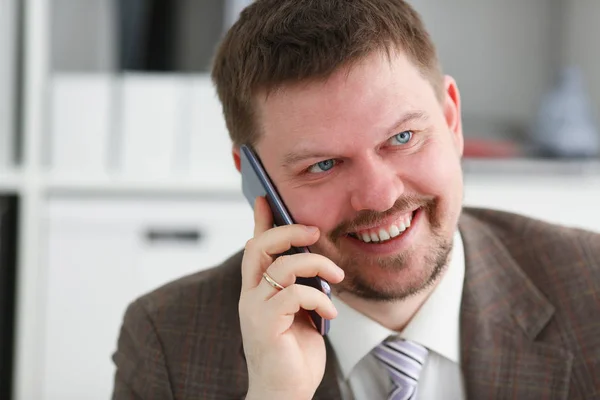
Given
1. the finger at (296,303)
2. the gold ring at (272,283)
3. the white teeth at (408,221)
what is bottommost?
the finger at (296,303)

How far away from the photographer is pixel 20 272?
6.46 feet

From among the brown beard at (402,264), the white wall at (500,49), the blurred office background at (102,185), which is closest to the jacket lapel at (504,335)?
the brown beard at (402,264)

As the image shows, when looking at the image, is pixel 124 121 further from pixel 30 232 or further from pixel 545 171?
pixel 545 171

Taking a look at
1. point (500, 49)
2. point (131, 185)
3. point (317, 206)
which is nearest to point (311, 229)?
point (317, 206)

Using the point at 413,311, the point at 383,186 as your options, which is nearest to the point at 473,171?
the point at 413,311

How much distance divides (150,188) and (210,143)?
197 mm

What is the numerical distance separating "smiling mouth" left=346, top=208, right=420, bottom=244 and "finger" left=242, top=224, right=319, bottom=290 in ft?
0.19

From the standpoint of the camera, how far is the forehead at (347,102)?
96 centimetres

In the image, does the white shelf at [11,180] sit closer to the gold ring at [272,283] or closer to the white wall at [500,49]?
the gold ring at [272,283]

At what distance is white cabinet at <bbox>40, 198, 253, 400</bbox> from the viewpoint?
1.98 metres

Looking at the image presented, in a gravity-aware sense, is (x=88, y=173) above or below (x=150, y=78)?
below

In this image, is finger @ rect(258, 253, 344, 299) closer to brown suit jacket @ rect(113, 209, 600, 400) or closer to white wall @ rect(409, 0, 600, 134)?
brown suit jacket @ rect(113, 209, 600, 400)

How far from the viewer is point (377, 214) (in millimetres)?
964

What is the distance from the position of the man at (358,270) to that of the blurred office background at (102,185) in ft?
2.78
